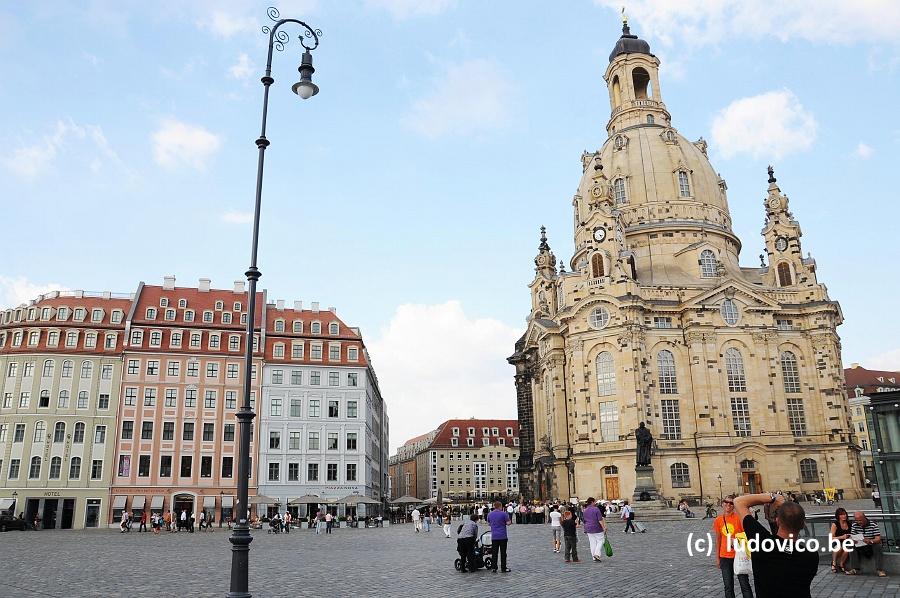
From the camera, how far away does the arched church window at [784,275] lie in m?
71.2

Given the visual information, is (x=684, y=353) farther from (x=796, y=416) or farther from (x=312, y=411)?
(x=312, y=411)

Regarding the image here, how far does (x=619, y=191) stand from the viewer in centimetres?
7850

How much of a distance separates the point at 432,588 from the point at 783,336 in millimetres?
60581

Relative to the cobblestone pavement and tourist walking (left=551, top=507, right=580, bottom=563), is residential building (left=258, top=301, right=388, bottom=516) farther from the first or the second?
tourist walking (left=551, top=507, right=580, bottom=563)

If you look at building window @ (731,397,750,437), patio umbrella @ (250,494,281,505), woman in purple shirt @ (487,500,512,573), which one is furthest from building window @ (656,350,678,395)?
woman in purple shirt @ (487,500,512,573)

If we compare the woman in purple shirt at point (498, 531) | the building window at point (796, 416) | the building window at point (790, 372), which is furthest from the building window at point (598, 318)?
the woman in purple shirt at point (498, 531)

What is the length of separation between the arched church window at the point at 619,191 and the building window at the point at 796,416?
85.5ft

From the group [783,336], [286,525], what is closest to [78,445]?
[286,525]

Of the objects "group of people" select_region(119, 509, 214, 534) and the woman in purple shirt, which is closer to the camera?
the woman in purple shirt

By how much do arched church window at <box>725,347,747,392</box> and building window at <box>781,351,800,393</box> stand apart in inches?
153

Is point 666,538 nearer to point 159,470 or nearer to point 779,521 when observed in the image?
point 779,521

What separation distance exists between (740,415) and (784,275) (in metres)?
16.0

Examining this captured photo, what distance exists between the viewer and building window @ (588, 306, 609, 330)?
215 feet

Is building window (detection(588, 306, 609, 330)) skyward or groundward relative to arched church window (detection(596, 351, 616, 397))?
skyward
